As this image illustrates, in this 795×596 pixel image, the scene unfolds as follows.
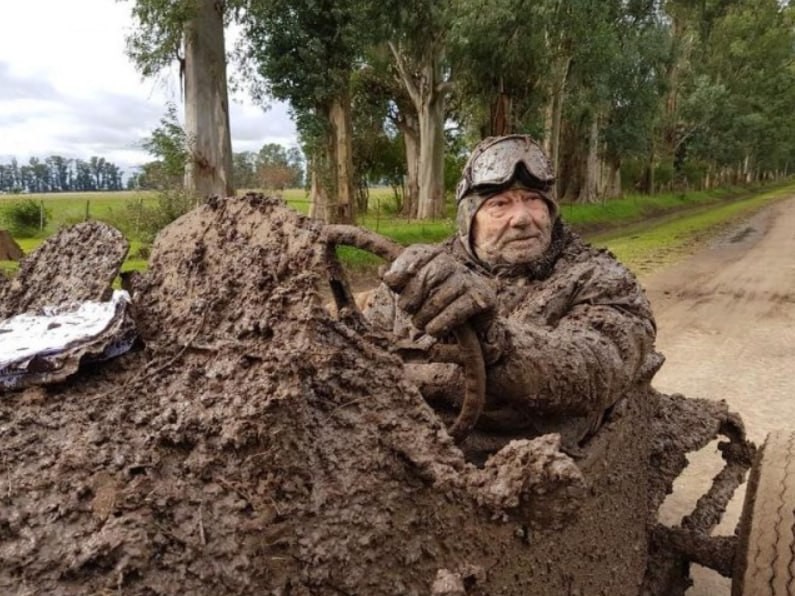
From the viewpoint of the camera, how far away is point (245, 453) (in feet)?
3.68

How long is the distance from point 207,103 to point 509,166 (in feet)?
32.1

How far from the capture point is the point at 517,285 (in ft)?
8.54

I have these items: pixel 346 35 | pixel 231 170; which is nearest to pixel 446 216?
pixel 346 35

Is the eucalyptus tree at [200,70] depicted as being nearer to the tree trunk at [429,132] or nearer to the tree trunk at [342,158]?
the tree trunk at [342,158]

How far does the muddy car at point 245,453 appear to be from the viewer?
3.40 feet

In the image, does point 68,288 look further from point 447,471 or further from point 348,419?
point 447,471

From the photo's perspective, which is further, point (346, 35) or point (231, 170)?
point (346, 35)

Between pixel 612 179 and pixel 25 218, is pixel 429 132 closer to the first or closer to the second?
pixel 25 218

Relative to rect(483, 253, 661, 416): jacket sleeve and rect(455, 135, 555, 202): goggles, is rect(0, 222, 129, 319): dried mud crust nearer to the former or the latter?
rect(483, 253, 661, 416): jacket sleeve

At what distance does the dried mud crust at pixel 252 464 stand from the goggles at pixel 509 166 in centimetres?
134

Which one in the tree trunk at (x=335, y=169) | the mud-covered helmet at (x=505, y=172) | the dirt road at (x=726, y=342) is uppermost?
the tree trunk at (x=335, y=169)

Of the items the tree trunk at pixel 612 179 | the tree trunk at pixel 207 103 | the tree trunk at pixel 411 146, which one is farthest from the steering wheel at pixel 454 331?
the tree trunk at pixel 612 179

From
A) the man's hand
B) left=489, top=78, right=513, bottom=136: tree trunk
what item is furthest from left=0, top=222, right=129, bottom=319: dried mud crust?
left=489, top=78, right=513, bottom=136: tree trunk

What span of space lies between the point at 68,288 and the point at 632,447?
1.73 metres
